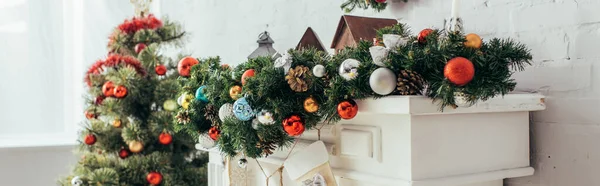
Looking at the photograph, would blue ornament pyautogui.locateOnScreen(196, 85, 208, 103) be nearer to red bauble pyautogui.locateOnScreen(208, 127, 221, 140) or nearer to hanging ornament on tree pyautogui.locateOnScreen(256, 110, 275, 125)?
red bauble pyautogui.locateOnScreen(208, 127, 221, 140)

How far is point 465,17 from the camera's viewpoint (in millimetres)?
1396

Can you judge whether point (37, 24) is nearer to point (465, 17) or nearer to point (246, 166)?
point (246, 166)

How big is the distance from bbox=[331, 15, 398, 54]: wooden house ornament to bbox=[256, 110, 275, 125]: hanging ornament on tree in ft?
0.85

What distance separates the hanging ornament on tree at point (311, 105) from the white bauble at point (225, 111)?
7.2 inches

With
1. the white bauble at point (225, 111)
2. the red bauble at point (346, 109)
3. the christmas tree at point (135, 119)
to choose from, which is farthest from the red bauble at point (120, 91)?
the red bauble at point (346, 109)

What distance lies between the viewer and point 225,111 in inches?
48.1

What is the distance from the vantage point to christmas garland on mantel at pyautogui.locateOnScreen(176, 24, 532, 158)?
3.22ft

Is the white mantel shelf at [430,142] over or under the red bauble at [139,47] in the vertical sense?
under

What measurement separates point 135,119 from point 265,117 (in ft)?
3.69

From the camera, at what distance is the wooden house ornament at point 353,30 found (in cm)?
129

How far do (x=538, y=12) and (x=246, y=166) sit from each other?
0.71 meters

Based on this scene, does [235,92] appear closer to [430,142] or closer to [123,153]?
[430,142]

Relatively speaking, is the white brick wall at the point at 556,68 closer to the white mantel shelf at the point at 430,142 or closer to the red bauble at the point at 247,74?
the white mantel shelf at the point at 430,142

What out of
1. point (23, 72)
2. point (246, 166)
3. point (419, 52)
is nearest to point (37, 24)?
point (23, 72)
